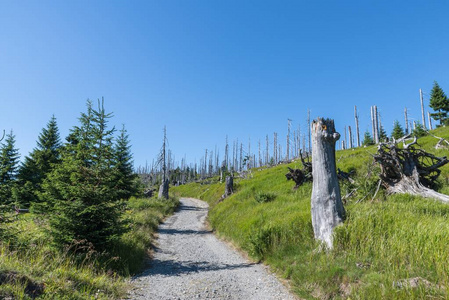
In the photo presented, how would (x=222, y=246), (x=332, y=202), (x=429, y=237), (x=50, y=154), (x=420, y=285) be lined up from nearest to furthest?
1. (x=420, y=285)
2. (x=429, y=237)
3. (x=332, y=202)
4. (x=222, y=246)
5. (x=50, y=154)

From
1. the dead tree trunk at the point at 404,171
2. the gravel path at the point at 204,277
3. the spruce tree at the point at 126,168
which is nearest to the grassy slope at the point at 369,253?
the gravel path at the point at 204,277

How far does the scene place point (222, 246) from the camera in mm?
10359

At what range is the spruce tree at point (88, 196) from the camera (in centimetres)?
658

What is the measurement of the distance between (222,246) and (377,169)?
26.4 ft

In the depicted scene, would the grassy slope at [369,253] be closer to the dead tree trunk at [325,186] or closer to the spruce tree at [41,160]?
the dead tree trunk at [325,186]

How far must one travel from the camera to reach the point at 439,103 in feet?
133

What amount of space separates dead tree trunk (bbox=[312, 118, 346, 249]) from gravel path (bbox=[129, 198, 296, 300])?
6.64 feet

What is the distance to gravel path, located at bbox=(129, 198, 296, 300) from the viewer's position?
17.5ft

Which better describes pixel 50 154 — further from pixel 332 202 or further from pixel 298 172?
pixel 332 202

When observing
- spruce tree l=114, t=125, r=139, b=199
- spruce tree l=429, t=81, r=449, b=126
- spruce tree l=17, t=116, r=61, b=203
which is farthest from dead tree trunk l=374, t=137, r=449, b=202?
spruce tree l=429, t=81, r=449, b=126

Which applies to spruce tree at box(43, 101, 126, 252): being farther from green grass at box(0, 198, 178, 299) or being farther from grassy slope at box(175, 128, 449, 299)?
grassy slope at box(175, 128, 449, 299)

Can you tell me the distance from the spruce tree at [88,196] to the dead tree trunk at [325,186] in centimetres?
611

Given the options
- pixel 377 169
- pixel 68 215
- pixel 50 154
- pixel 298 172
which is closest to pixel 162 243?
pixel 68 215

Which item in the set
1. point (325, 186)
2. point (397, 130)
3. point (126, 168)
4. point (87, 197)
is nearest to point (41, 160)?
point (126, 168)
